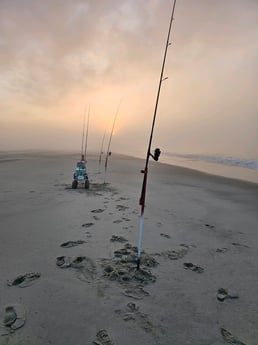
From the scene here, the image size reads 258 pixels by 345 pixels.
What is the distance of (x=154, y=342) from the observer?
2.64 m

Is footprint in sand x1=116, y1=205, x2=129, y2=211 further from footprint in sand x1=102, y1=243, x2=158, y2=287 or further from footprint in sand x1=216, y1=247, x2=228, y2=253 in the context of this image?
footprint in sand x1=216, y1=247, x2=228, y2=253

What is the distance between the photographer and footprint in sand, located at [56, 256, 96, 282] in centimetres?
379

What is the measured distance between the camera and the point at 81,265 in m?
4.09

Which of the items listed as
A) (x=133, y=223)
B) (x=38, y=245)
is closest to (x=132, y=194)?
(x=133, y=223)

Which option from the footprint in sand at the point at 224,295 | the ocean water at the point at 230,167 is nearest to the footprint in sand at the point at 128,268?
the footprint in sand at the point at 224,295

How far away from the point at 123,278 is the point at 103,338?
43.4 inches

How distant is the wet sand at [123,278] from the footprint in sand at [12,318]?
1 centimetres

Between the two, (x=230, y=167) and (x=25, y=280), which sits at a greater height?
(x=230, y=167)

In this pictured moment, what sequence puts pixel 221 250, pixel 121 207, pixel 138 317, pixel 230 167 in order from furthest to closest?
pixel 230 167 → pixel 121 207 → pixel 221 250 → pixel 138 317

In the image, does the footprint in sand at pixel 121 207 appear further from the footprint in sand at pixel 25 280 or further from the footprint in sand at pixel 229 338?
the footprint in sand at pixel 229 338

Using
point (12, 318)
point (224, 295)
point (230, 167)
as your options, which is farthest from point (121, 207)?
point (230, 167)

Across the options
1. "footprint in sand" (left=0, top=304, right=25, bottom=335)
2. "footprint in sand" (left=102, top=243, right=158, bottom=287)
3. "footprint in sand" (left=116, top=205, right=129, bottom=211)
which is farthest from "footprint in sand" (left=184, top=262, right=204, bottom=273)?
"footprint in sand" (left=116, top=205, right=129, bottom=211)

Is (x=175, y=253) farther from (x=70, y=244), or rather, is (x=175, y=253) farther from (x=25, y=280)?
(x=25, y=280)

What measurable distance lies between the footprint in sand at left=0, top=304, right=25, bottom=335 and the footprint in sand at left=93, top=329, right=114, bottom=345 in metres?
0.86
